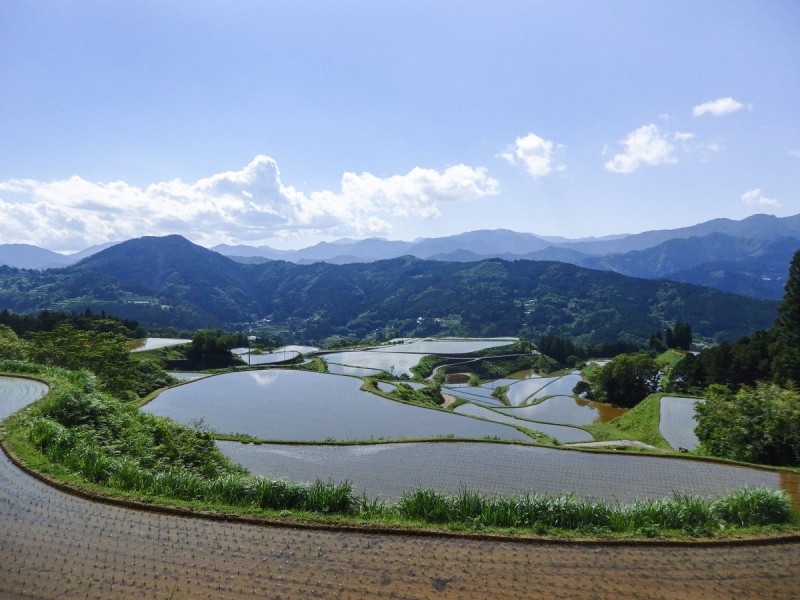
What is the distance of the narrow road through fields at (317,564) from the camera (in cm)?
623

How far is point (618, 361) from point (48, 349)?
47.6 metres

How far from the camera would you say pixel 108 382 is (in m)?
27.1

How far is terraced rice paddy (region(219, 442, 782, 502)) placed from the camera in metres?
12.5

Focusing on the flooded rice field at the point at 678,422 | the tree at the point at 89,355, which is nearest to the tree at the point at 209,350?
the tree at the point at 89,355

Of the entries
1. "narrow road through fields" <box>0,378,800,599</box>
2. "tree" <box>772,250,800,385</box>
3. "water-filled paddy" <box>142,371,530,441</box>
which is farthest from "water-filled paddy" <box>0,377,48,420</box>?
"tree" <box>772,250,800,385</box>

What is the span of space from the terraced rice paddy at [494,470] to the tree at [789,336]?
2510 centimetres

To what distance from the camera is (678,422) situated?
27.8m

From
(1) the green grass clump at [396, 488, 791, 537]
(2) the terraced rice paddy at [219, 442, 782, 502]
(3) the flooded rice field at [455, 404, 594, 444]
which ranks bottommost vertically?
(3) the flooded rice field at [455, 404, 594, 444]

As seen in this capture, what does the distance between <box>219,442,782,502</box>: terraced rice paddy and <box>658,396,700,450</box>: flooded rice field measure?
8902mm

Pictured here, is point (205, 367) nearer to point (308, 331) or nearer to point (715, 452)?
point (715, 452)

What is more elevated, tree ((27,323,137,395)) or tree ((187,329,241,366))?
tree ((27,323,137,395))

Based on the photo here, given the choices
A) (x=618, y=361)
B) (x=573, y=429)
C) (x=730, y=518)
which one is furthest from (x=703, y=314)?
(x=730, y=518)

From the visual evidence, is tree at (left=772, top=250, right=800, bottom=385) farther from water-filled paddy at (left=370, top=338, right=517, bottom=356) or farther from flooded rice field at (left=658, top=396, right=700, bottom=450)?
water-filled paddy at (left=370, top=338, right=517, bottom=356)

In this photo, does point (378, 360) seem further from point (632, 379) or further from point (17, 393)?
point (17, 393)
